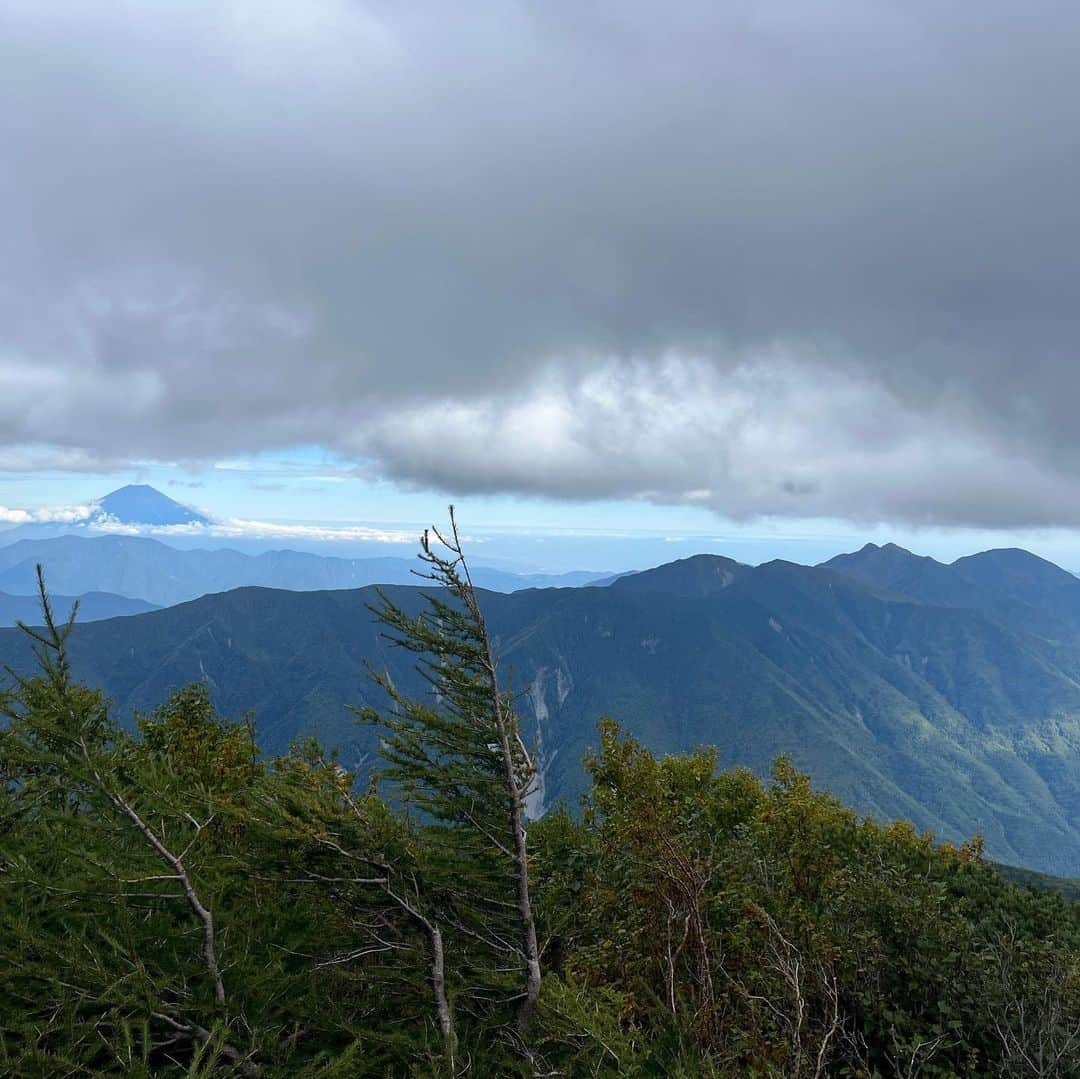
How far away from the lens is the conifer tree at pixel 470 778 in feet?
39.1

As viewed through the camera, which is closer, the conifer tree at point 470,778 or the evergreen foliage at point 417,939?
the evergreen foliage at point 417,939

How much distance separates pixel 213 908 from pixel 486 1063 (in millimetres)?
5275

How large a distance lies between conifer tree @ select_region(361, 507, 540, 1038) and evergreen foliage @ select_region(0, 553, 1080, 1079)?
0.19ft

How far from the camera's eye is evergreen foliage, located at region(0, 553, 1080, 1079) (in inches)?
364

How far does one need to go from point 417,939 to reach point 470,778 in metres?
2.87

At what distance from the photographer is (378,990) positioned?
11.8 m

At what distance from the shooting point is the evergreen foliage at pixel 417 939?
9.24m

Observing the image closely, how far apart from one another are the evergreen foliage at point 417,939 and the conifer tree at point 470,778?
2.3 inches

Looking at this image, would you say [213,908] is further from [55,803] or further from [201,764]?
[201,764]

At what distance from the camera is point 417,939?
11.8 meters

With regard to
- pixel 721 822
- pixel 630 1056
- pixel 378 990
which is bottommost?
pixel 721 822

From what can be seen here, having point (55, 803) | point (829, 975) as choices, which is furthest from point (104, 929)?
point (829, 975)

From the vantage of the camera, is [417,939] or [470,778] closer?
[417,939]

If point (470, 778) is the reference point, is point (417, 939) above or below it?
below
